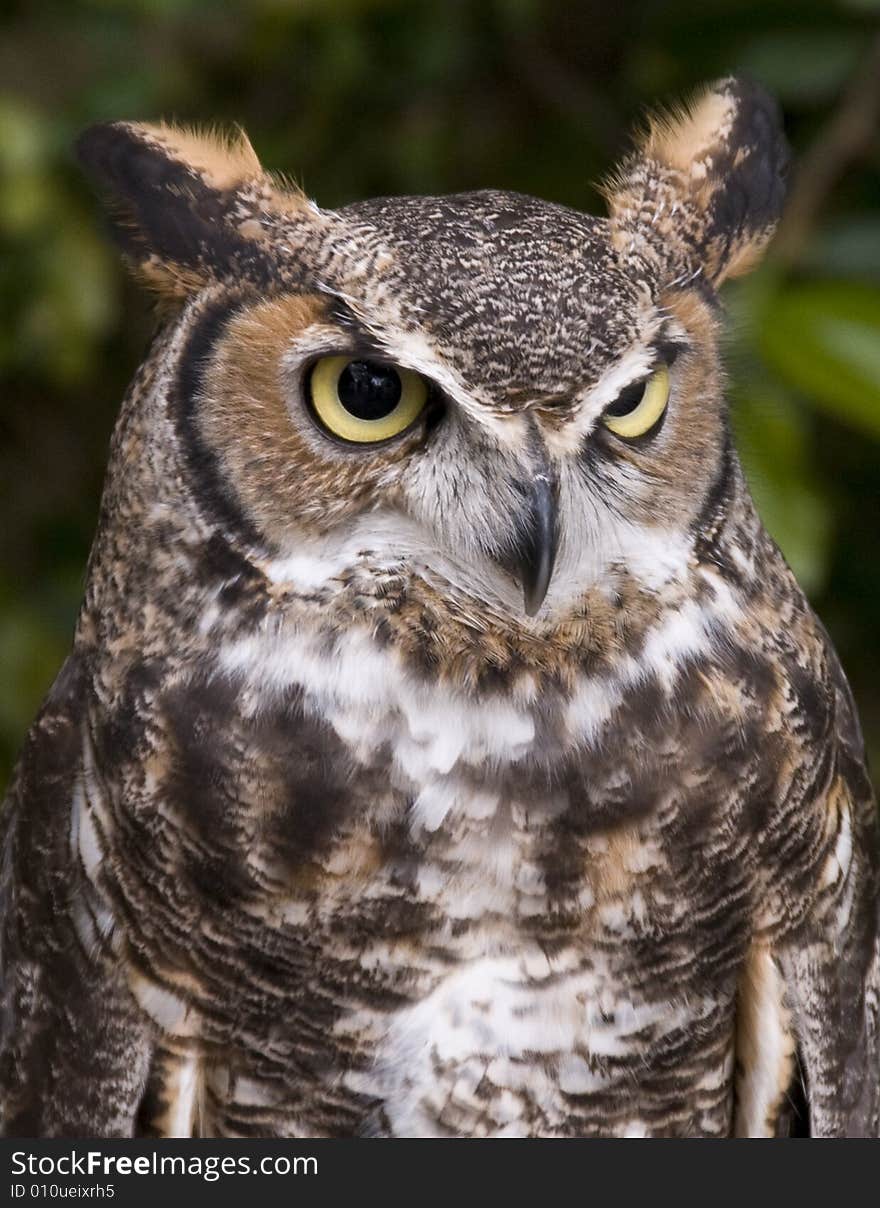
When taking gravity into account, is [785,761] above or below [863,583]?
below

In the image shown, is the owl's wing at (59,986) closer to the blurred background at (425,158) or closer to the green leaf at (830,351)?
the blurred background at (425,158)

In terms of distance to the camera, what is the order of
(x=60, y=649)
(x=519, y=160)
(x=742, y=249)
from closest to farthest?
1. (x=742, y=249)
2. (x=60, y=649)
3. (x=519, y=160)

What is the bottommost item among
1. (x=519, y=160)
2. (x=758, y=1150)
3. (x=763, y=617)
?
(x=758, y=1150)

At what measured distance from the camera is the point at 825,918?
4.57ft

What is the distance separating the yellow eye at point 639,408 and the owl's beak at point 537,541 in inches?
2.8

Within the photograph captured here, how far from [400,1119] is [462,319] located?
0.69m

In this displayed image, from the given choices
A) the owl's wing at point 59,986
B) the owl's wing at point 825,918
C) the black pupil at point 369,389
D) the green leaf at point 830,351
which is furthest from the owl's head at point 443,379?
the green leaf at point 830,351

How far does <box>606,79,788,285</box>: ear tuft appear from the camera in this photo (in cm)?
126

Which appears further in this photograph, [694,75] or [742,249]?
[694,75]

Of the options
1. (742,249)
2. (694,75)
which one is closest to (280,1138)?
(742,249)

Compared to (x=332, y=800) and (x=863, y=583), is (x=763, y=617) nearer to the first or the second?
(x=332, y=800)

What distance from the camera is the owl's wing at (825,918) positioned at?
1.33 metres

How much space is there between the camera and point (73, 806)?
1.39 metres

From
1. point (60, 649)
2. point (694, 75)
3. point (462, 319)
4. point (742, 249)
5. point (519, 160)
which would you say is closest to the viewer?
point (462, 319)
